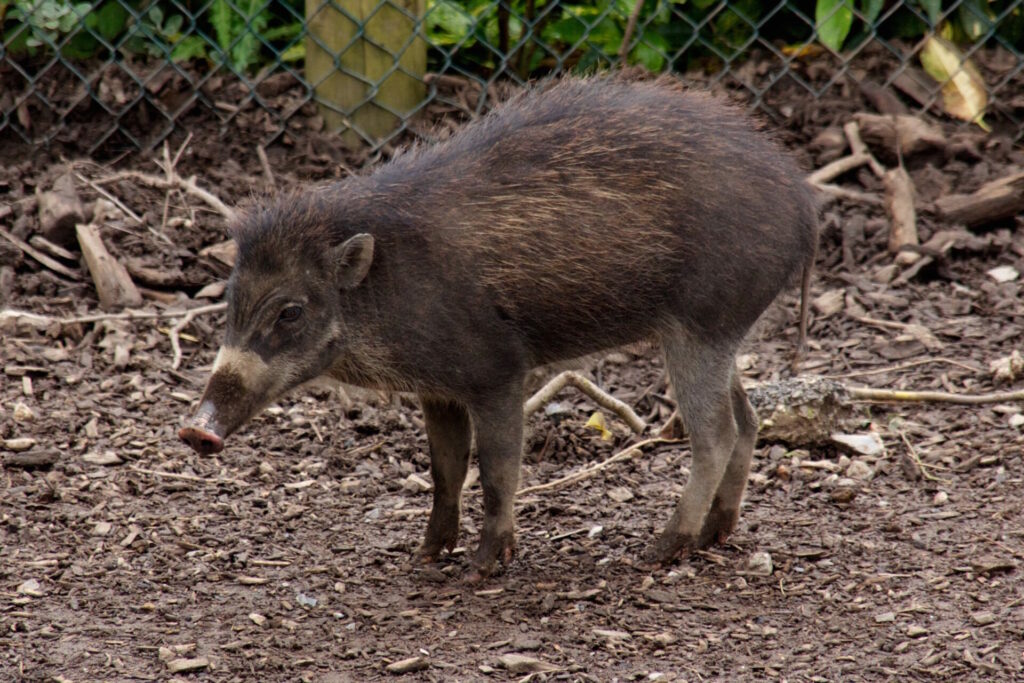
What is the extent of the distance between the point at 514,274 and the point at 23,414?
8.68 ft

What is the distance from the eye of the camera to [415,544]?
5.91 meters

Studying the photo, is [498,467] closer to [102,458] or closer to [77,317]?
[102,458]

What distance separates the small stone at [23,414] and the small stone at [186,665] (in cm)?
221

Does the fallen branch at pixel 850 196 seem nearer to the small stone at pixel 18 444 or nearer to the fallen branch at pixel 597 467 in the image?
the fallen branch at pixel 597 467

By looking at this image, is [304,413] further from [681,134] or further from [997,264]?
[997,264]

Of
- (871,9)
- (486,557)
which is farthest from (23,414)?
(871,9)

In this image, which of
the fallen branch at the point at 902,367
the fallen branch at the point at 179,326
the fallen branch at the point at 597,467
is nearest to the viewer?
the fallen branch at the point at 597,467

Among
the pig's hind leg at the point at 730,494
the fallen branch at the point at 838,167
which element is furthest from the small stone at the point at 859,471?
the fallen branch at the point at 838,167

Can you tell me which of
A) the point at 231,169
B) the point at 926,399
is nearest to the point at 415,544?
the point at 926,399

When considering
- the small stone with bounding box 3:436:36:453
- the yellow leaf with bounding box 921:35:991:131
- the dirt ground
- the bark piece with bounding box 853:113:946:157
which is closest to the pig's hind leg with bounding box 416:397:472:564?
the dirt ground

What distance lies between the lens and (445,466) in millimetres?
5676

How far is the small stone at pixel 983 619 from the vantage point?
4.95 meters

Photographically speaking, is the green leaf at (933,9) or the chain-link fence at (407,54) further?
the green leaf at (933,9)

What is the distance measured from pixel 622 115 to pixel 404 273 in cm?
113
